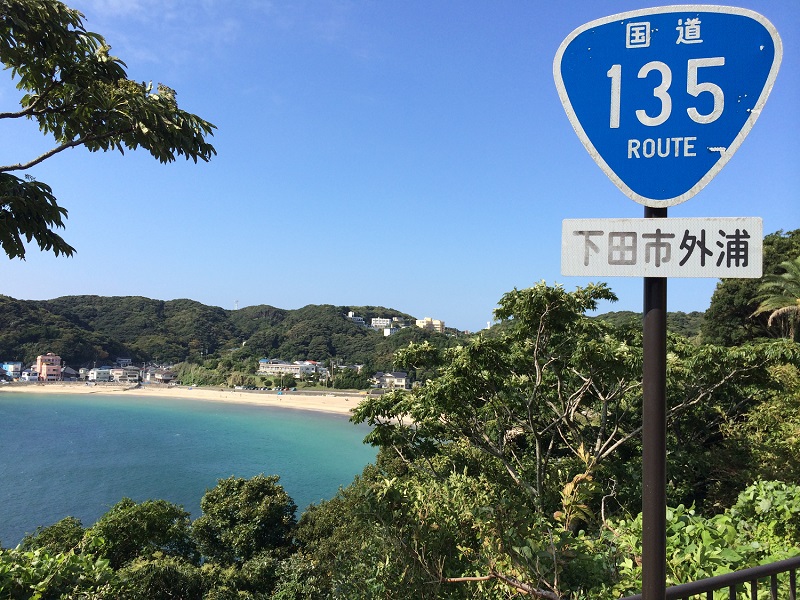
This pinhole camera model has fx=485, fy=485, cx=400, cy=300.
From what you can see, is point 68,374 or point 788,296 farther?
point 68,374

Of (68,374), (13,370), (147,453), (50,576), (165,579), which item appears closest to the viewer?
(50,576)

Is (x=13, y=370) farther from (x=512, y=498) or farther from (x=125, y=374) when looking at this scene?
(x=512, y=498)

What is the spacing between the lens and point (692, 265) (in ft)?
3.47

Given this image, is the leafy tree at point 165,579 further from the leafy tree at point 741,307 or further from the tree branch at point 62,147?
the leafy tree at point 741,307

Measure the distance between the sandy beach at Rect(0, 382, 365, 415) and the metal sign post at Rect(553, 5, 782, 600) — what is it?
202ft

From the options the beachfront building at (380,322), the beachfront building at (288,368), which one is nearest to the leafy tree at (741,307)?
the beachfront building at (288,368)

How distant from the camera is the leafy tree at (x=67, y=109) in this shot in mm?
4027

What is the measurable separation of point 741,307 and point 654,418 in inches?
824

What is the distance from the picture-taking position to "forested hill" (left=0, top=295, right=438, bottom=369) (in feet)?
252

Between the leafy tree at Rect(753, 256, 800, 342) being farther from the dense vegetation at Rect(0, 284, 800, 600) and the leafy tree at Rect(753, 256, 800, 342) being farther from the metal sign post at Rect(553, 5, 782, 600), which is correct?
the metal sign post at Rect(553, 5, 782, 600)

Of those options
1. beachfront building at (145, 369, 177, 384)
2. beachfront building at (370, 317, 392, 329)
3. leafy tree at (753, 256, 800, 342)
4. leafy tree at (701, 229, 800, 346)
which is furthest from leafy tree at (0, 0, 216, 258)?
beachfront building at (370, 317, 392, 329)

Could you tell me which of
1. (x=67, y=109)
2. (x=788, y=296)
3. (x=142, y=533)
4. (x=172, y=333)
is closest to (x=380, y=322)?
(x=172, y=333)

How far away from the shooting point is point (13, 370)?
75438 mm

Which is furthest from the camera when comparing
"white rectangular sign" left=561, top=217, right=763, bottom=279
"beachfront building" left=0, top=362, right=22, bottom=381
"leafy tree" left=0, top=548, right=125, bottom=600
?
→ "beachfront building" left=0, top=362, right=22, bottom=381
